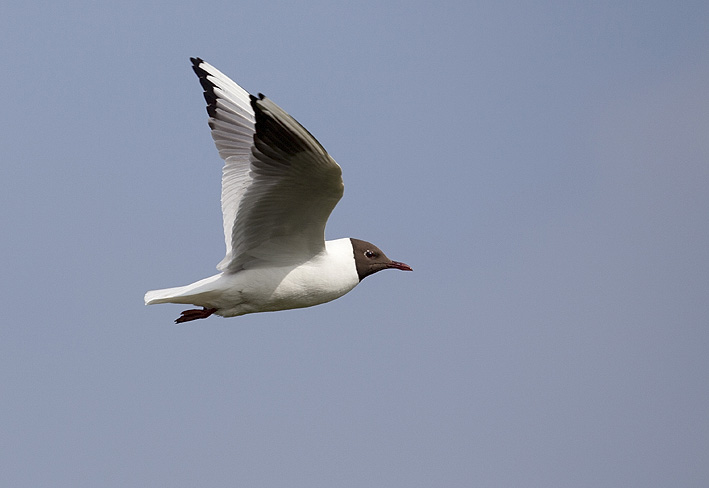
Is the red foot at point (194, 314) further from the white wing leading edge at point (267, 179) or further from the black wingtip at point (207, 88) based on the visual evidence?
the black wingtip at point (207, 88)

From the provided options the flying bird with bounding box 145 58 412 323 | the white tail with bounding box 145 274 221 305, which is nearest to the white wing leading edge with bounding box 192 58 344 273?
the flying bird with bounding box 145 58 412 323

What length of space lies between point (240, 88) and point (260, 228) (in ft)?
5.28

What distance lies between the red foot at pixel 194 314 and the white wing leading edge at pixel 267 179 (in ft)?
1.23

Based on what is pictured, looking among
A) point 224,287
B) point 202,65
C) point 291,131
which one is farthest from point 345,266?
point 202,65

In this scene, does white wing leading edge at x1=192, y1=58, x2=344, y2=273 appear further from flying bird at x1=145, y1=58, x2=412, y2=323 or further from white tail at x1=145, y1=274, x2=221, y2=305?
white tail at x1=145, y1=274, x2=221, y2=305

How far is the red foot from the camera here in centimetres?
773

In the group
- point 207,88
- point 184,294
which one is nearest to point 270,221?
point 184,294

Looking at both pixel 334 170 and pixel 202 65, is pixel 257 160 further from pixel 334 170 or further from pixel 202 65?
pixel 202 65

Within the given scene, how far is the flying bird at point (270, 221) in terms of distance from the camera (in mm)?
6629

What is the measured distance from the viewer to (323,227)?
7379mm

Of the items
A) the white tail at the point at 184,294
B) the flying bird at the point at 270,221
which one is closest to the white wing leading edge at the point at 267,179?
the flying bird at the point at 270,221

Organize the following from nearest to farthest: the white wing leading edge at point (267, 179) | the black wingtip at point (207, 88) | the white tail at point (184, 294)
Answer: the white wing leading edge at point (267, 179), the white tail at point (184, 294), the black wingtip at point (207, 88)

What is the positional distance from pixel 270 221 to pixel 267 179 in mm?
482

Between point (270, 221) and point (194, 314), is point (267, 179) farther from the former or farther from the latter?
point (194, 314)
